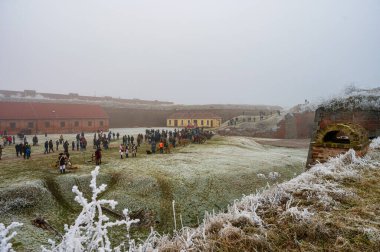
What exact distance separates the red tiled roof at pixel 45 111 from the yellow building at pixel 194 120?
19781 mm

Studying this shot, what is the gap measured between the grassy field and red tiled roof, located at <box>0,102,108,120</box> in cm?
2615

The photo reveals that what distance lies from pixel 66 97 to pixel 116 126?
1249 inches

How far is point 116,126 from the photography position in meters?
67.1

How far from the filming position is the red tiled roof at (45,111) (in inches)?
1683

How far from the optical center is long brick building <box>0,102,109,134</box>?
138ft

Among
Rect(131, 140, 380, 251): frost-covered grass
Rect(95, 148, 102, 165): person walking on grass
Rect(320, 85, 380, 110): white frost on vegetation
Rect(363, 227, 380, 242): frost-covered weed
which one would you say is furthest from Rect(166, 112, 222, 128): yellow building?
Rect(363, 227, 380, 242): frost-covered weed

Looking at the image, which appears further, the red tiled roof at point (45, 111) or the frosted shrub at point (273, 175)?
the red tiled roof at point (45, 111)

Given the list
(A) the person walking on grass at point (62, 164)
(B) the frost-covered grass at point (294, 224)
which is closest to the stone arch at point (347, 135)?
(B) the frost-covered grass at point (294, 224)

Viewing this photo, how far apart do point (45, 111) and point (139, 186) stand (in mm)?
40007

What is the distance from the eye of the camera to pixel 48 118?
4497 cm

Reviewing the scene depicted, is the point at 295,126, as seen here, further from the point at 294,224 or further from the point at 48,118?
the point at 48,118

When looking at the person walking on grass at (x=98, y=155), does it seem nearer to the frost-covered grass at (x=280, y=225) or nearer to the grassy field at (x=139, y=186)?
the grassy field at (x=139, y=186)

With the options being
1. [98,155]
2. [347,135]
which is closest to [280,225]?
[347,135]

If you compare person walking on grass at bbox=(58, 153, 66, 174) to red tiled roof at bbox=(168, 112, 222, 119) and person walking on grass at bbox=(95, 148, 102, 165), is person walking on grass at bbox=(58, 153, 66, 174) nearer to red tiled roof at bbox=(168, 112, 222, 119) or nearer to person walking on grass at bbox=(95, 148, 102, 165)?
person walking on grass at bbox=(95, 148, 102, 165)
